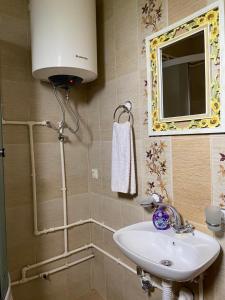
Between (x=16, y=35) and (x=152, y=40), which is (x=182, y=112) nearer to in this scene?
(x=152, y=40)

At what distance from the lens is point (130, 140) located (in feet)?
4.77

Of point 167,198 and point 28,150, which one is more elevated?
point 28,150

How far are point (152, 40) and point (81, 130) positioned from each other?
0.92 meters

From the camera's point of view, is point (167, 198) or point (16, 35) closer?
point (167, 198)

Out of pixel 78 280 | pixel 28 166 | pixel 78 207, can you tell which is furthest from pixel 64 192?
pixel 78 280

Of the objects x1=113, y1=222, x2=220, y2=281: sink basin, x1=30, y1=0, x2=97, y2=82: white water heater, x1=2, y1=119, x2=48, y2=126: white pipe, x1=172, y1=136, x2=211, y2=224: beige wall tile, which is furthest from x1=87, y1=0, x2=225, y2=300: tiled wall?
x1=2, y1=119, x2=48, y2=126: white pipe

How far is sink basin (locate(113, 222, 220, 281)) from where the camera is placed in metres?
0.87

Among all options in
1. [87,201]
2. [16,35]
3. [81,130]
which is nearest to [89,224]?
[87,201]

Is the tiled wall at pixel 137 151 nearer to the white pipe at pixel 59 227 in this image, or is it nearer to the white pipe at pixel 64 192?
the white pipe at pixel 59 227

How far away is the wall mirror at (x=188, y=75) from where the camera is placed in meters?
1.02

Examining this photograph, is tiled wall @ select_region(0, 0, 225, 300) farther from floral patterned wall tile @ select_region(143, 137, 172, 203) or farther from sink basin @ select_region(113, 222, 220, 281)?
sink basin @ select_region(113, 222, 220, 281)

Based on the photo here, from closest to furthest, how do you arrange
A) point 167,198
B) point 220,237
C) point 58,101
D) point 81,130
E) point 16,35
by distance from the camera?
point 220,237 < point 167,198 < point 16,35 < point 58,101 < point 81,130

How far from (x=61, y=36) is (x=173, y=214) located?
49.3 inches

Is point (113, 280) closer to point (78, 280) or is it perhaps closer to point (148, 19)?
point (78, 280)
